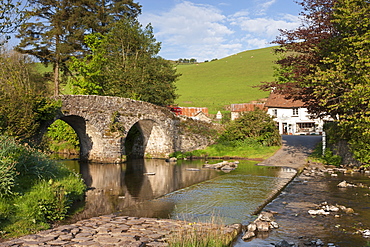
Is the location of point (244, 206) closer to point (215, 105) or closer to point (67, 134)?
point (67, 134)

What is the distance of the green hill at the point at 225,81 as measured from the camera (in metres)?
73.5

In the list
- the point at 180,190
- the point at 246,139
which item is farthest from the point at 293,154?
the point at 180,190

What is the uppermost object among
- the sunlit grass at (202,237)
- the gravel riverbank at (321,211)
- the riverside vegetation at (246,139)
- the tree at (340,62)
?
the tree at (340,62)

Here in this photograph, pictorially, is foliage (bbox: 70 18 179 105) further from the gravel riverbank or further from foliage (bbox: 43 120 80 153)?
the gravel riverbank

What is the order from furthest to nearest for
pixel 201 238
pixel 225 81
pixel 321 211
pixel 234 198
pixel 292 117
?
pixel 225 81, pixel 292 117, pixel 234 198, pixel 321 211, pixel 201 238

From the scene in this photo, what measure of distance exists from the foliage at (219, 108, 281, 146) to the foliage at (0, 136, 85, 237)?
20.1 m

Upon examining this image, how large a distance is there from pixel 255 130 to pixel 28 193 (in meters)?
23.1

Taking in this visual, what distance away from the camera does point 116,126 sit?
26.1m

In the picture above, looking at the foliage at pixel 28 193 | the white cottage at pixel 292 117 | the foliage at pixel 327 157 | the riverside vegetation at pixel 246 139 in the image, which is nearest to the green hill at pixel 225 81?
the white cottage at pixel 292 117

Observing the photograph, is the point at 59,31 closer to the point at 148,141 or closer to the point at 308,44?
the point at 148,141

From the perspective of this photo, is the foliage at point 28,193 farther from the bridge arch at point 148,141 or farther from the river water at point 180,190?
the bridge arch at point 148,141

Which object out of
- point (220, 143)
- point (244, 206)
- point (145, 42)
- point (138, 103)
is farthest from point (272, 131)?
point (244, 206)

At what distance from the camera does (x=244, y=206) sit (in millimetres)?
12695

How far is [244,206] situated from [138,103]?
16481 millimetres
